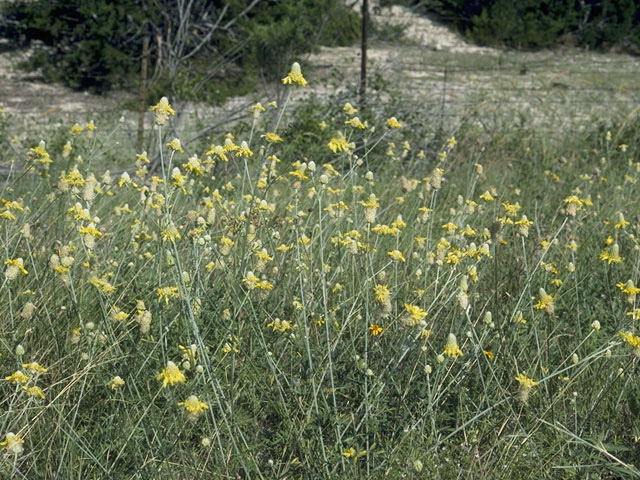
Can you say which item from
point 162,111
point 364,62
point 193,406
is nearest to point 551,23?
point 364,62

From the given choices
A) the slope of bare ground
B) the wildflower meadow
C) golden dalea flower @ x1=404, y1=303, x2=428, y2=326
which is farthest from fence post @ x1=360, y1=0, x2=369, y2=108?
golden dalea flower @ x1=404, y1=303, x2=428, y2=326

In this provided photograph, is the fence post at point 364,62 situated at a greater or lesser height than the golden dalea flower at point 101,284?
lesser

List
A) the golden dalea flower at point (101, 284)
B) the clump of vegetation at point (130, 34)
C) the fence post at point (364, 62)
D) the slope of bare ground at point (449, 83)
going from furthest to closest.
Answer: the clump of vegetation at point (130, 34) → the slope of bare ground at point (449, 83) → the fence post at point (364, 62) → the golden dalea flower at point (101, 284)

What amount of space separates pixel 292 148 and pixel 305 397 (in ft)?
13.4

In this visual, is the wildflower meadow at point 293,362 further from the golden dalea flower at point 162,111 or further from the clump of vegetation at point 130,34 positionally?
the clump of vegetation at point 130,34

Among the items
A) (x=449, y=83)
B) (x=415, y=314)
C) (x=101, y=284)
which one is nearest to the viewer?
(x=415, y=314)

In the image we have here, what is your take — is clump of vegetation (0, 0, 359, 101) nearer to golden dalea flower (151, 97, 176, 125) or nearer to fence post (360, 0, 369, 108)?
fence post (360, 0, 369, 108)

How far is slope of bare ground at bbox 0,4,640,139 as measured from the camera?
8023 mm

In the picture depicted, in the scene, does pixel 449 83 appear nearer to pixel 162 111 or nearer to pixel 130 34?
pixel 130 34

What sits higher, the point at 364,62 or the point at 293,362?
the point at 293,362

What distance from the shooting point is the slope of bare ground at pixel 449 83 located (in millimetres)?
8023

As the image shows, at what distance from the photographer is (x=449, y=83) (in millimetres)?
12273

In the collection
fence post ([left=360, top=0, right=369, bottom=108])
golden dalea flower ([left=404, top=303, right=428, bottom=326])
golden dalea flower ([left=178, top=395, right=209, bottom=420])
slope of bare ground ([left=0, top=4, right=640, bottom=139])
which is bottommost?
slope of bare ground ([left=0, top=4, right=640, bottom=139])

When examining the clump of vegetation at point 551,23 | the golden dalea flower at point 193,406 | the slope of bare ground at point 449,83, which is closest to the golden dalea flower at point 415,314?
the golden dalea flower at point 193,406
